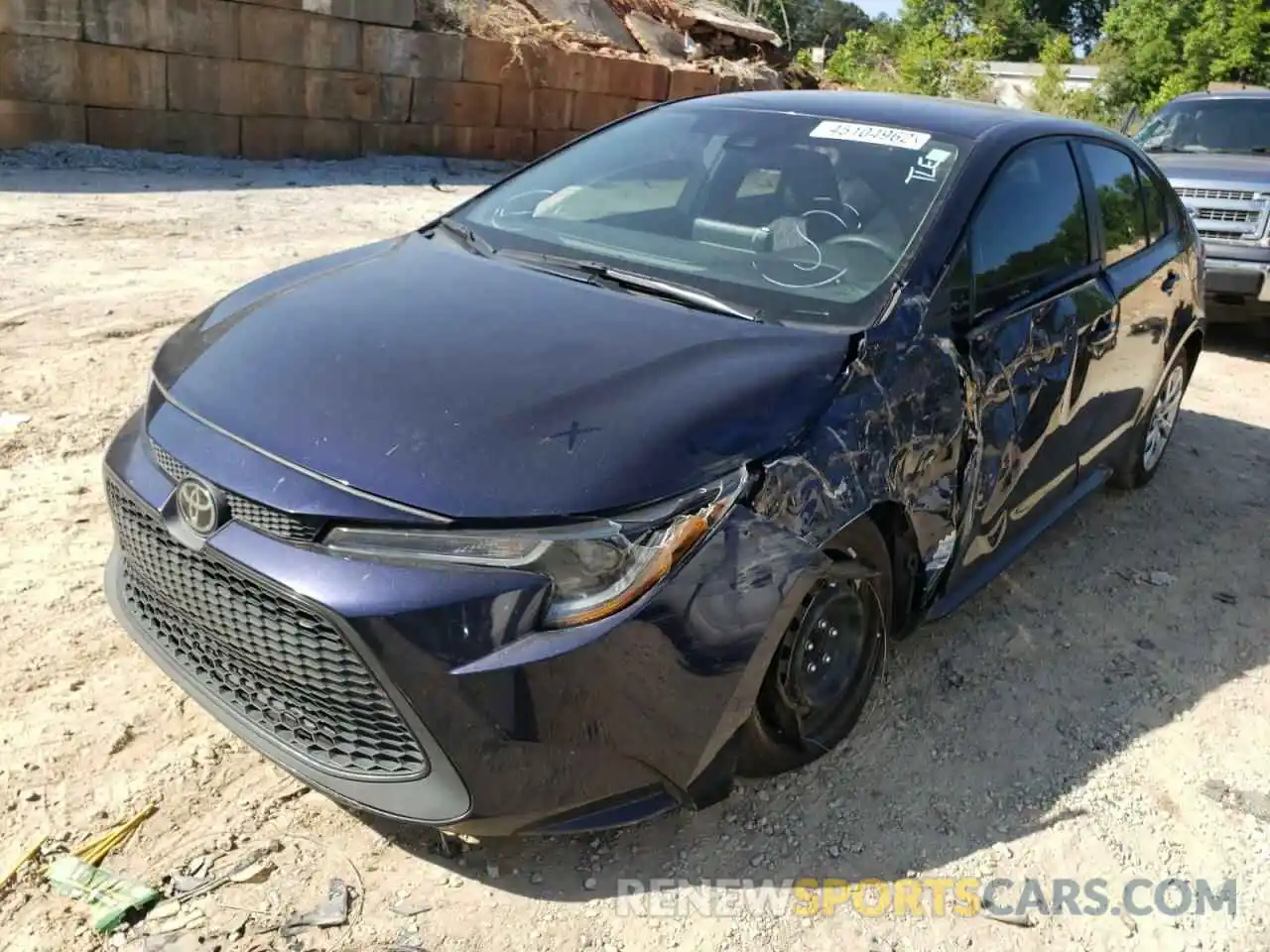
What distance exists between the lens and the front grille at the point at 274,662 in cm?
216

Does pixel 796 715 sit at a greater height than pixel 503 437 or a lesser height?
lesser

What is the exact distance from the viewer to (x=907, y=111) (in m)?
3.61

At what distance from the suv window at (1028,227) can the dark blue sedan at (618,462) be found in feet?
0.05

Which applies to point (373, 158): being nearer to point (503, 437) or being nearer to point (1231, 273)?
point (1231, 273)

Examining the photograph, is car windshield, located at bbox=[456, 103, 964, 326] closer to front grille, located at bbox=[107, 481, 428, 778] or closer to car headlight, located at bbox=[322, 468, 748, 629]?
car headlight, located at bbox=[322, 468, 748, 629]

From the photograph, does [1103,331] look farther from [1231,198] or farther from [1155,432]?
[1231,198]

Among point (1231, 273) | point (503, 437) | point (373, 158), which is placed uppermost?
point (503, 437)

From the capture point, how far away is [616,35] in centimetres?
1667

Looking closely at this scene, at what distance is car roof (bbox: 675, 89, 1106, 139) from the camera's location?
3.48m

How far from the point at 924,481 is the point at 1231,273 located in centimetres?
604

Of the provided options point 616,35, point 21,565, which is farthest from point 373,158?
point 21,565

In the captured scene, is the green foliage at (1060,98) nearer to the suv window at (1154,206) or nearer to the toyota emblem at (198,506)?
the suv window at (1154,206)

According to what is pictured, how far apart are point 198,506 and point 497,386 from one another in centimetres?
68

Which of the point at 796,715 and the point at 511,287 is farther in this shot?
the point at 511,287
